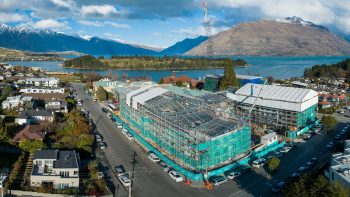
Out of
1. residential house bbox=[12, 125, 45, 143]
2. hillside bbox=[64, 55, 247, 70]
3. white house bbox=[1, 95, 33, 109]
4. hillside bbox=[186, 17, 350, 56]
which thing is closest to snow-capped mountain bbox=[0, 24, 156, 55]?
hillside bbox=[186, 17, 350, 56]

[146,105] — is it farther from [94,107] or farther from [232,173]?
[94,107]

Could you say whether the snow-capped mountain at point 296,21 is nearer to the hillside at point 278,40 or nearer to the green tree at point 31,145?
the hillside at point 278,40

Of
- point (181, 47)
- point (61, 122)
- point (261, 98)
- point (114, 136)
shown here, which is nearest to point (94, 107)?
point (61, 122)

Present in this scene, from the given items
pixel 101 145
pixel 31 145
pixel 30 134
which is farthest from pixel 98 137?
pixel 31 145

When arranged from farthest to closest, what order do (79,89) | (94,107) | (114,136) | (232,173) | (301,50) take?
(301,50) → (79,89) → (94,107) → (114,136) → (232,173)

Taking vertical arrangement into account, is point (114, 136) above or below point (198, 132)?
below

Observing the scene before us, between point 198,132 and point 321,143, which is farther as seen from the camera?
point 321,143

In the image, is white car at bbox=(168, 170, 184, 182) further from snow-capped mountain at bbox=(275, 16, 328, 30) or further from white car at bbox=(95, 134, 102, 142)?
snow-capped mountain at bbox=(275, 16, 328, 30)

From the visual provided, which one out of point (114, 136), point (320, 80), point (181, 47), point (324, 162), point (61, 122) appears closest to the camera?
point (324, 162)
